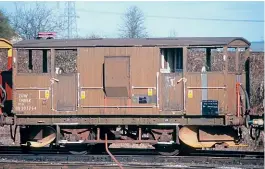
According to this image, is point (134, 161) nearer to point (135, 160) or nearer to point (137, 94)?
point (135, 160)

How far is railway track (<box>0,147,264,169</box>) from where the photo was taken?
12.4 m

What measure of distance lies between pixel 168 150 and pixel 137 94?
188 centimetres

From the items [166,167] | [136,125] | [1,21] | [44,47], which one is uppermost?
[1,21]

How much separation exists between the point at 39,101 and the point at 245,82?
5.79m

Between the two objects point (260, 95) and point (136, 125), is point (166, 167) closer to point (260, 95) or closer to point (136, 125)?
point (136, 125)

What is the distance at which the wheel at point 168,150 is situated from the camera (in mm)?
13984

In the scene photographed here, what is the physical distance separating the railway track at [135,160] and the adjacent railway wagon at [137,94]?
44 centimetres

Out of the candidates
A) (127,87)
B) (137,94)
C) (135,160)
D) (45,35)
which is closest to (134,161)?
(135,160)

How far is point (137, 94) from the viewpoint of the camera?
13570 millimetres

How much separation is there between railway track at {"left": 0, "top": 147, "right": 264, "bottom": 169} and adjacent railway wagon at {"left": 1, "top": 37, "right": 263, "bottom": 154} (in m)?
0.44

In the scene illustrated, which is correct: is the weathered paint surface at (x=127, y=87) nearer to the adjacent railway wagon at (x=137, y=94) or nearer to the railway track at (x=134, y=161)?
the adjacent railway wagon at (x=137, y=94)

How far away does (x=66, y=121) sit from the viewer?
13820 mm

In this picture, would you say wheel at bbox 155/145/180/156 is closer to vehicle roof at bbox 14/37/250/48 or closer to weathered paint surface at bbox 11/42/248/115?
weathered paint surface at bbox 11/42/248/115

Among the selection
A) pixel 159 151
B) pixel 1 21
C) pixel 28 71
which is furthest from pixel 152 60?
pixel 1 21
